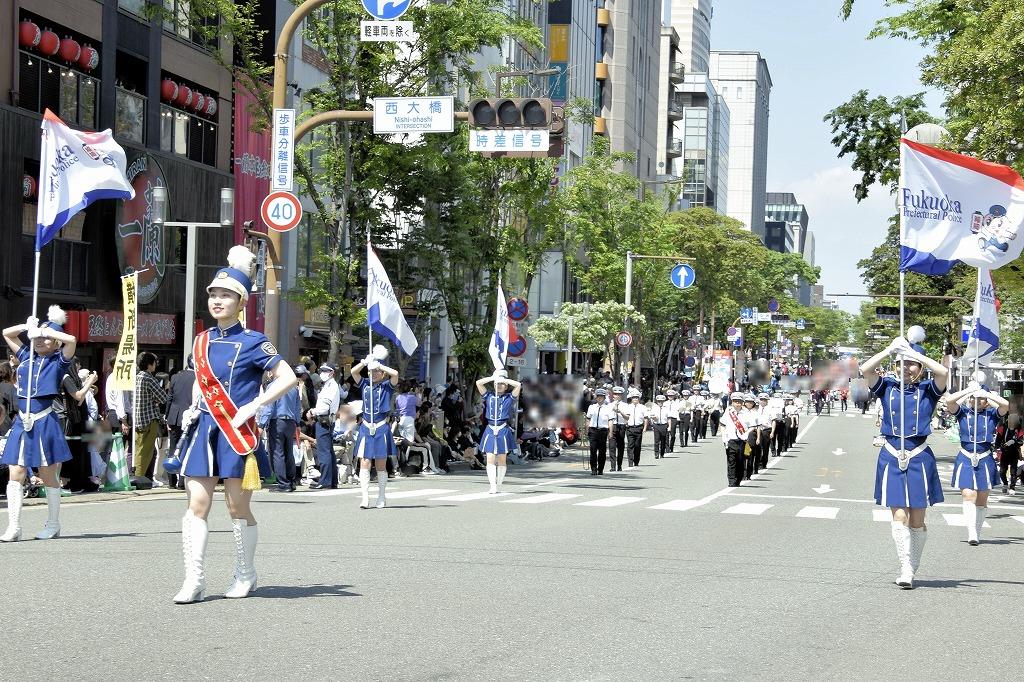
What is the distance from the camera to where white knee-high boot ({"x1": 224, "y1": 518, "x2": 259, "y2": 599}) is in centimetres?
873

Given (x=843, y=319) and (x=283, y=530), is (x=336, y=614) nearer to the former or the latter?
(x=283, y=530)

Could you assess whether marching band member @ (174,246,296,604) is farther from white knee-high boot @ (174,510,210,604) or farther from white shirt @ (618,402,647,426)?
white shirt @ (618,402,647,426)

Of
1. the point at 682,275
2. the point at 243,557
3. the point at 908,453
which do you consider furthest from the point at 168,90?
the point at 682,275

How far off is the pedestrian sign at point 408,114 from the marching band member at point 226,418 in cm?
1245

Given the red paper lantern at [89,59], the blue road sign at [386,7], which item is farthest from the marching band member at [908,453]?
the red paper lantern at [89,59]

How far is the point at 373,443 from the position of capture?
56.2ft

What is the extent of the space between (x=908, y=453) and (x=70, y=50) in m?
20.1

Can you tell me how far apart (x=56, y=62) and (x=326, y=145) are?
19.3 ft

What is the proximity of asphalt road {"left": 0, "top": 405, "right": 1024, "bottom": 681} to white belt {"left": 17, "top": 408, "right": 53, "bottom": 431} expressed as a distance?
1.09m

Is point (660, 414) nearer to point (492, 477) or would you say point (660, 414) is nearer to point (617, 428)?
point (617, 428)

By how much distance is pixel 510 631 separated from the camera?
26.4ft

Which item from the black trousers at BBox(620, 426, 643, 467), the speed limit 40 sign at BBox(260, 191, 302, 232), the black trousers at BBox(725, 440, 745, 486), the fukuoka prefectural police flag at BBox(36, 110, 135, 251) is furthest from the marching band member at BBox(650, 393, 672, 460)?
the fukuoka prefectural police flag at BBox(36, 110, 135, 251)

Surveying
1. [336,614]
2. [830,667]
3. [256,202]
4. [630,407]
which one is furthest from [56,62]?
[830,667]

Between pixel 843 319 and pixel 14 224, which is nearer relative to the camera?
pixel 14 224
